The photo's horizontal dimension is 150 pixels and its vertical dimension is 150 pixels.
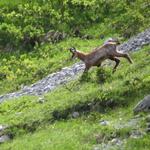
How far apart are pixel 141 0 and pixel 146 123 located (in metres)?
20.6

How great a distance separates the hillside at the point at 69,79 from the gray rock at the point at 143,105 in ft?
0.61

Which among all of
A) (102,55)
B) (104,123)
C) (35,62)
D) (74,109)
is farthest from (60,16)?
(104,123)

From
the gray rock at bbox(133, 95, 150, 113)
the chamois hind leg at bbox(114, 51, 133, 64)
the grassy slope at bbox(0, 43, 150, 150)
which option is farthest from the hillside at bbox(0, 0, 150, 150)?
the chamois hind leg at bbox(114, 51, 133, 64)

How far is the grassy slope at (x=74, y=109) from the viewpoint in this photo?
17.0m

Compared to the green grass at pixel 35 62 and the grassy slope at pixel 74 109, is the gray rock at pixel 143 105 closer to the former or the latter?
the grassy slope at pixel 74 109

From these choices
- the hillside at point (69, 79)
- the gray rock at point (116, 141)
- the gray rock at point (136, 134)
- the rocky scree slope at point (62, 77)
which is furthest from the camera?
the rocky scree slope at point (62, 77)

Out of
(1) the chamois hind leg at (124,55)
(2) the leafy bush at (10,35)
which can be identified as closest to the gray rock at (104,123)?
(1) the chamois hind leg at (124,55)

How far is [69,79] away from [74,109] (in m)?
5.64

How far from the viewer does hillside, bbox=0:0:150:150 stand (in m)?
17.1

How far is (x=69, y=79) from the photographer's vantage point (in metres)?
25.5

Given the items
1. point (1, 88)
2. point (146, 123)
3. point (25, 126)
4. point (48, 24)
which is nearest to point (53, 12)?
point (48, 24)

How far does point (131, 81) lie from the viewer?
65.0ft

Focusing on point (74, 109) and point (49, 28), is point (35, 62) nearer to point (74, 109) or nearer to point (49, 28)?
point (49, 28)

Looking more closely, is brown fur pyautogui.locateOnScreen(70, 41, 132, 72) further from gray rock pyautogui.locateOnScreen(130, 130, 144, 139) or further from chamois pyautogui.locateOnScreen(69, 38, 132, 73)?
gray rock pyautogui.locateOnScreen(130, 130, 144, 139)
